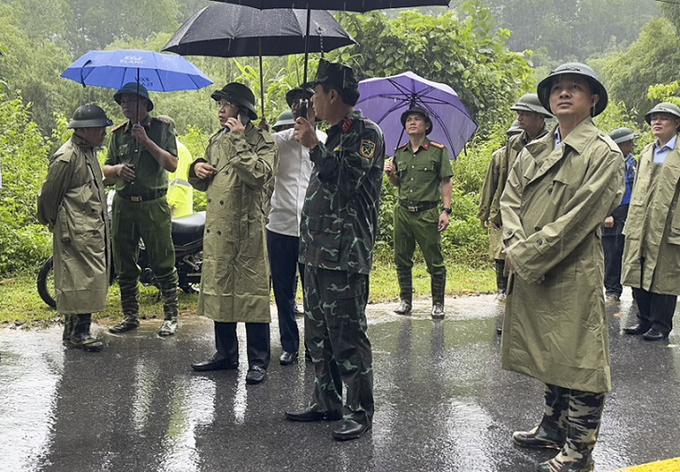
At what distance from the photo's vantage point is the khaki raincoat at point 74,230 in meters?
6.04

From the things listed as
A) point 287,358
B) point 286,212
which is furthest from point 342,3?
point 287,358

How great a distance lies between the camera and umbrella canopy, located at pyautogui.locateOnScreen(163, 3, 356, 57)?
18.0 feet

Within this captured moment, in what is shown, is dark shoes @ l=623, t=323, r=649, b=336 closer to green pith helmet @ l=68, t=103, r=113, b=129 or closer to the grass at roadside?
the grass at roadside

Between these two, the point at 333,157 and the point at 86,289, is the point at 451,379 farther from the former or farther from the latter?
the point at 86,289

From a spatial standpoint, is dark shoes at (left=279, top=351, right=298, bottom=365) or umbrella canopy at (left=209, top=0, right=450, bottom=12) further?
dark shoes at (left=279, top=351, right=298, bottom=365)

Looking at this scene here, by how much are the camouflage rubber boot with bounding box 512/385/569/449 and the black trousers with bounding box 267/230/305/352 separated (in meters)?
2.14

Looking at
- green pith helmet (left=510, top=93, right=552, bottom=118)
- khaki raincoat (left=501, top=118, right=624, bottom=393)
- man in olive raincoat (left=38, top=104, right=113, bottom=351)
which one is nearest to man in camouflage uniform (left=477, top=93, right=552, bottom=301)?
green pith helmet (left=510, top=93, right=552, bottom=118)

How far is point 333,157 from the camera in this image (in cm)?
415

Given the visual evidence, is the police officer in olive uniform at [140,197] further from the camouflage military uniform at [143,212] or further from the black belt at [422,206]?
the black belt at [422,206]

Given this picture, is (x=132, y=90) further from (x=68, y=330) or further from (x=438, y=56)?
(x=438, y=56)

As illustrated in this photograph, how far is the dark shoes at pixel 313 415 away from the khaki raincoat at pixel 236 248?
90 cm

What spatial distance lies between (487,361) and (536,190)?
8.10 ft

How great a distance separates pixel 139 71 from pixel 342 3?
2.72 metres

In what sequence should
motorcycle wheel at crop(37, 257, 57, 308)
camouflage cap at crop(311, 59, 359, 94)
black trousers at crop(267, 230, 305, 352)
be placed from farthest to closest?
1. motorcycle wheel at crop(37, 257, 57, 308)
2. black trousers at crop(267, 230, 305, 352)
3. camouflage cap at crop(311, 59, 359, 94)
